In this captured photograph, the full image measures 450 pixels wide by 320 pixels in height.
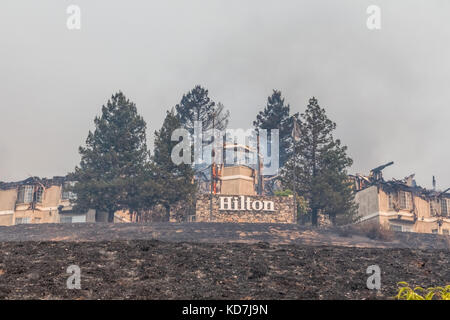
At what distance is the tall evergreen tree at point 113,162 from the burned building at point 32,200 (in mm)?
11650

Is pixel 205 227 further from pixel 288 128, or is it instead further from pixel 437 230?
pixel 437 230

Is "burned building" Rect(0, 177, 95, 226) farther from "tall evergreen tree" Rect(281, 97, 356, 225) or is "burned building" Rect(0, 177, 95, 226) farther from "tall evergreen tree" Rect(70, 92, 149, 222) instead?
"tall evergreen tree" Rect(281, 97, 356, 225)

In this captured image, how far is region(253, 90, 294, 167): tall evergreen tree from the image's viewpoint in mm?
55562

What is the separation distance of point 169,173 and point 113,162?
5756 millimetres

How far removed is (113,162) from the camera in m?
42.4

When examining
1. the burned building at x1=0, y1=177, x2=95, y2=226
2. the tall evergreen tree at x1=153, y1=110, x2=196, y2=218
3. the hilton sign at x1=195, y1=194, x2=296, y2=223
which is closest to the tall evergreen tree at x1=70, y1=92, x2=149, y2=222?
the tall evergreen tree at x1=153, y1=110, x2=196, y2=218

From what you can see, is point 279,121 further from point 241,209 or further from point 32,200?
point 32,200

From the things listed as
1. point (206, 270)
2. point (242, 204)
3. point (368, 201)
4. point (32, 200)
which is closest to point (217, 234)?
point (242, 204)

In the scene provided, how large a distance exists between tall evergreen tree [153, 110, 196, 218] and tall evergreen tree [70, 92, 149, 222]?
1.72 metres

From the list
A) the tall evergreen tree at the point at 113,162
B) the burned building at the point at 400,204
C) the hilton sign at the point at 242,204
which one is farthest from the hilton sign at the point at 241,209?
the burned building at the point at 400,204
